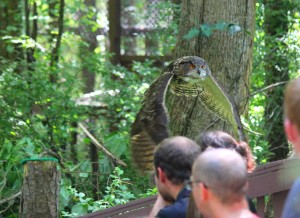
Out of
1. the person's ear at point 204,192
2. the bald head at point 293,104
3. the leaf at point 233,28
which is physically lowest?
the leaf at point 233,28

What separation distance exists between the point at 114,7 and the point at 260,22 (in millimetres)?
3568

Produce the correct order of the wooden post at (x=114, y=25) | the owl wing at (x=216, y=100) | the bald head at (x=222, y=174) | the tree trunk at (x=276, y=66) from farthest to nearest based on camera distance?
the wooden post at (x=114, y=25) → the tree trunk at (x=276, y=66) → the owl wing at (x=216, y=100) → the bald head at (x=222, y=174)

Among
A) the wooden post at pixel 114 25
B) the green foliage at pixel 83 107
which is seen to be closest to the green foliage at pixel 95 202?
the green foliage at pixel 83 107

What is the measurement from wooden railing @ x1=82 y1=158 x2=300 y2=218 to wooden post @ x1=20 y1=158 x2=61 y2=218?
599 mm

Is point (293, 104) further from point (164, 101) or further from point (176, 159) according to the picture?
point (164, 101)

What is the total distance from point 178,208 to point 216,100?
2871mm

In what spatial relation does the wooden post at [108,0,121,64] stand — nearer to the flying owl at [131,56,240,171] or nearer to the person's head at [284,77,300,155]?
the flying owl at [131,56,240,171]

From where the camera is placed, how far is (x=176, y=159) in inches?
134

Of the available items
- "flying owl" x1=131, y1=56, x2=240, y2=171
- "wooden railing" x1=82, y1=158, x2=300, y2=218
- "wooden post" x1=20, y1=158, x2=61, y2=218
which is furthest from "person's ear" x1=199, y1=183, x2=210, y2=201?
"flying owl" x1=131, y1=56, x2=240, y2=171

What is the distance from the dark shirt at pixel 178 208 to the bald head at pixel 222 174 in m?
0.50

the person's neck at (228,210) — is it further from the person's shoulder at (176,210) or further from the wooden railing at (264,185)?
the wooden railing at (264,185)

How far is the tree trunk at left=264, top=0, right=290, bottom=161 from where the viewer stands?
9.09m

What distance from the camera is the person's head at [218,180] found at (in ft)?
9.47

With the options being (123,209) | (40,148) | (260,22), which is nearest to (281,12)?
(260,22)
